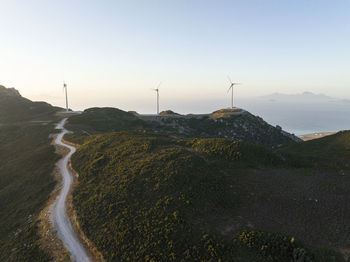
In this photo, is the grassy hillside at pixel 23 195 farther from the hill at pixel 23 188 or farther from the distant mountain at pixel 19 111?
the distant mountain at pixel 19 111

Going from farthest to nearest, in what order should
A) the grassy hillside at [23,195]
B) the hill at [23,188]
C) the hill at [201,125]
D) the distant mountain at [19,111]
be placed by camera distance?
the distant mountain at [19,111], the hill at [201,125], the hill at [23,188], the grassy hillside at [23,195]

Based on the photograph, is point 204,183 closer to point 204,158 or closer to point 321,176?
Answer: point 204,158

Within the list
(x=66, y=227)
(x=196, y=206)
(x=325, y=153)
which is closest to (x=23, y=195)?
(x=66, y=227)

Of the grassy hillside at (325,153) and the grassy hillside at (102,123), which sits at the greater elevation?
the grassy hillside at (102,123)

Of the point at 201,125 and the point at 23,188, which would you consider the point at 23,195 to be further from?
the point at 201,125

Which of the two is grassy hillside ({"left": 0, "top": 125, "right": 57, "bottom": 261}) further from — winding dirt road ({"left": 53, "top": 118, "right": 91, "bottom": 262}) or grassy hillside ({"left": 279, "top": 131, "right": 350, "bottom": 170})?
grassy hillside ({"left": 279, "top": 131, "right": 350, "bottom": 170})

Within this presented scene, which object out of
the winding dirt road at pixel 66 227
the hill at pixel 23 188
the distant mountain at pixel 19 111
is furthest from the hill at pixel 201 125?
the winding dirt road at pixel 66 227

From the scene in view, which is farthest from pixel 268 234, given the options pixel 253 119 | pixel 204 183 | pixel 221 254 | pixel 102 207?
pixel 253 119
